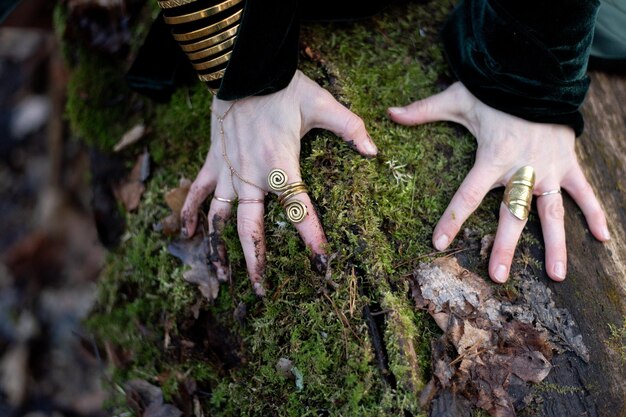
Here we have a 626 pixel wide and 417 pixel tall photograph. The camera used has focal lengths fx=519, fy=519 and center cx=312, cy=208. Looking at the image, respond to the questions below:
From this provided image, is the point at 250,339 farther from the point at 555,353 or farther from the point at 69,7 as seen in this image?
the point at 69,7

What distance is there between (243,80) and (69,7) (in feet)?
5.48

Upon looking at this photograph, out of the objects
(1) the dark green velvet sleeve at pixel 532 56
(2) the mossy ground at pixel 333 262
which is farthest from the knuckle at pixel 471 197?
(1) the dark green velvet sleeve at pixel 532 56

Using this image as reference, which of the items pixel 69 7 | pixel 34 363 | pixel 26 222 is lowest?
pixel 34 363

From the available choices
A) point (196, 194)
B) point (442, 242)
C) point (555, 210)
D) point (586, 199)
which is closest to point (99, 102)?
point (196, 194)

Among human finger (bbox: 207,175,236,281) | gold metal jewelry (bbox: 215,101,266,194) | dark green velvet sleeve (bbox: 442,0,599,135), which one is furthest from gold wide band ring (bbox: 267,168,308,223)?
dark green velvet sleeve (bbox: 442,0,599,135)

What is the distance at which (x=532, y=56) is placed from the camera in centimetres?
211

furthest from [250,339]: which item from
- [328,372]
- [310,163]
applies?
[310,163]

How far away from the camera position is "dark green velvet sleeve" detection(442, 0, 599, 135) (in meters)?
2.07

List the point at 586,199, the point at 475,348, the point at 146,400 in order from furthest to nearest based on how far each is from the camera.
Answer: the point at 146,400 → the point at 586,199 → the point at 475,348

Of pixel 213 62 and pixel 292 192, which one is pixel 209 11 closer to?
pixel 213 62

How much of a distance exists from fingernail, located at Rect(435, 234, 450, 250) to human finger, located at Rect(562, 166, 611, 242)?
0.67m

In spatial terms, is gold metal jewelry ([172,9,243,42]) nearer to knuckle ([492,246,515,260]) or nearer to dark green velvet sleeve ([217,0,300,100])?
dark green velvet sleeve ([217,0,300,100])

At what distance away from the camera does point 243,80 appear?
2.08 meters

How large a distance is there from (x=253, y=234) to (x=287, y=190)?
226 millimetres
